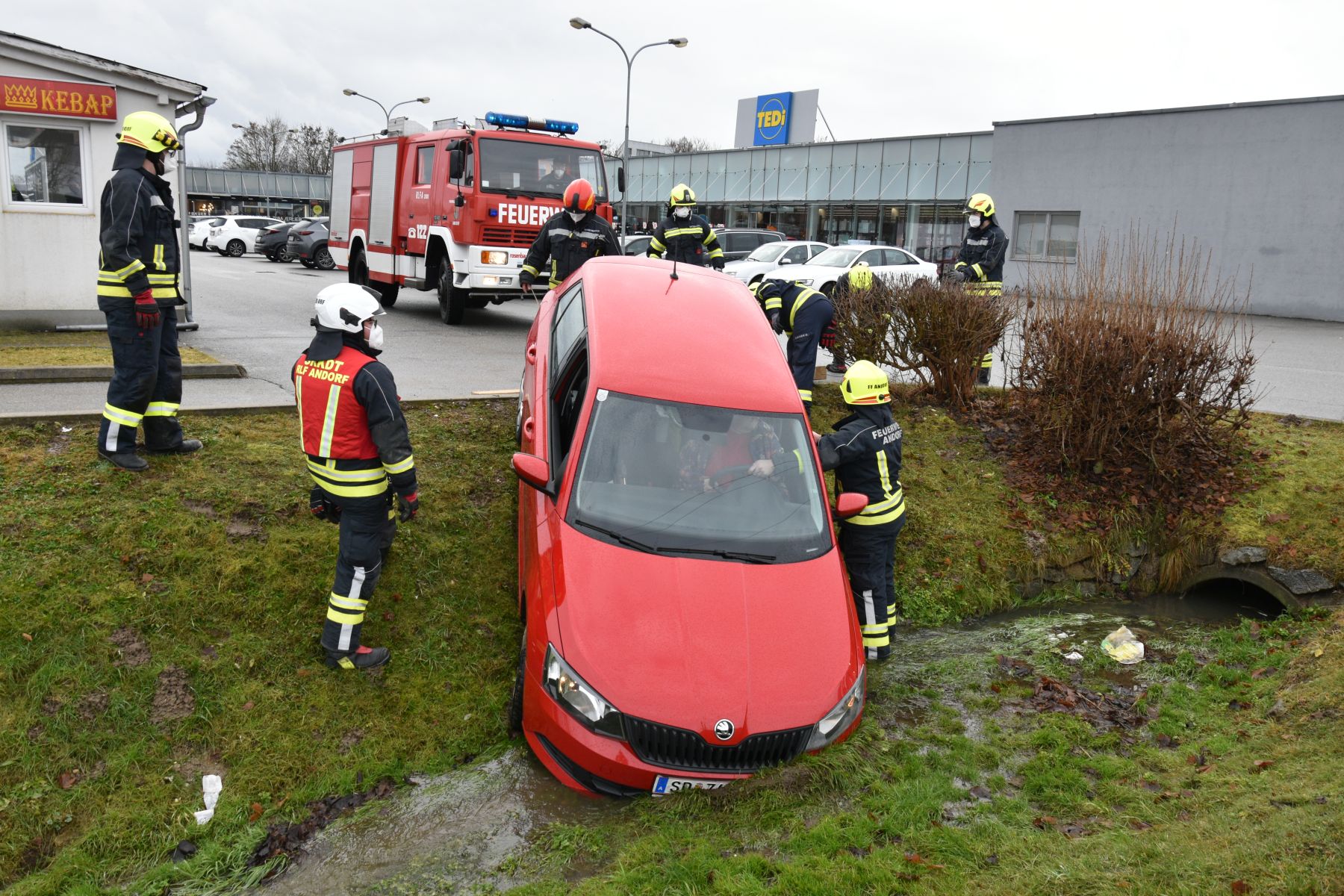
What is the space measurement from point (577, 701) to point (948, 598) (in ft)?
12.6

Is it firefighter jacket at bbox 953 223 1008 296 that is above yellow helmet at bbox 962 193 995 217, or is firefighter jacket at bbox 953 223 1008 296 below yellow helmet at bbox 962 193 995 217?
below

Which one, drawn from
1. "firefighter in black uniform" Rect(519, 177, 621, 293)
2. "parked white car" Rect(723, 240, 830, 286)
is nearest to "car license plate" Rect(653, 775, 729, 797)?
"firefighter in black uniform" Rect(519, 177, 621, 293)

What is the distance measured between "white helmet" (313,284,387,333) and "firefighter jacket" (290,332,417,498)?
55mm

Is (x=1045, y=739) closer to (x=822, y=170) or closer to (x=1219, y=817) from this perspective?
(x=1219, y=817)

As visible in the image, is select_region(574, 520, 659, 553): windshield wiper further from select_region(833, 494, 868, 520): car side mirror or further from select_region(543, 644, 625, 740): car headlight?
select_region(833, 494, 868, 520): car side mirror

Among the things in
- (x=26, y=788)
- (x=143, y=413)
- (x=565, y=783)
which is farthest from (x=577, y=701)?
(x=143, y=413)

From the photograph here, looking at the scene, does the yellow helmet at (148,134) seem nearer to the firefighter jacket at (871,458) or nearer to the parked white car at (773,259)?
the firefighter jacket at (871,458)

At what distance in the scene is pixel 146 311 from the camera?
5848 millimetres

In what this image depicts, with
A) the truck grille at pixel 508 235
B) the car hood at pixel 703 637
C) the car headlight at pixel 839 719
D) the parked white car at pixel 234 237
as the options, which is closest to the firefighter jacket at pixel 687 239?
the truck grille at pixel 508 235

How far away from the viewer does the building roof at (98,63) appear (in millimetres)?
10305

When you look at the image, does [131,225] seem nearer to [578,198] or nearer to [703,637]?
[703,637]

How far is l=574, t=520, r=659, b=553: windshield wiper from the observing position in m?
4.61

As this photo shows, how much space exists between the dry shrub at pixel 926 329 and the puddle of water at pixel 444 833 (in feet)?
19.2

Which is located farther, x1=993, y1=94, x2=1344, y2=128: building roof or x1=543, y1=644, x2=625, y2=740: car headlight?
x1=993, y1=94, x2=1344, y2=128: building roof
